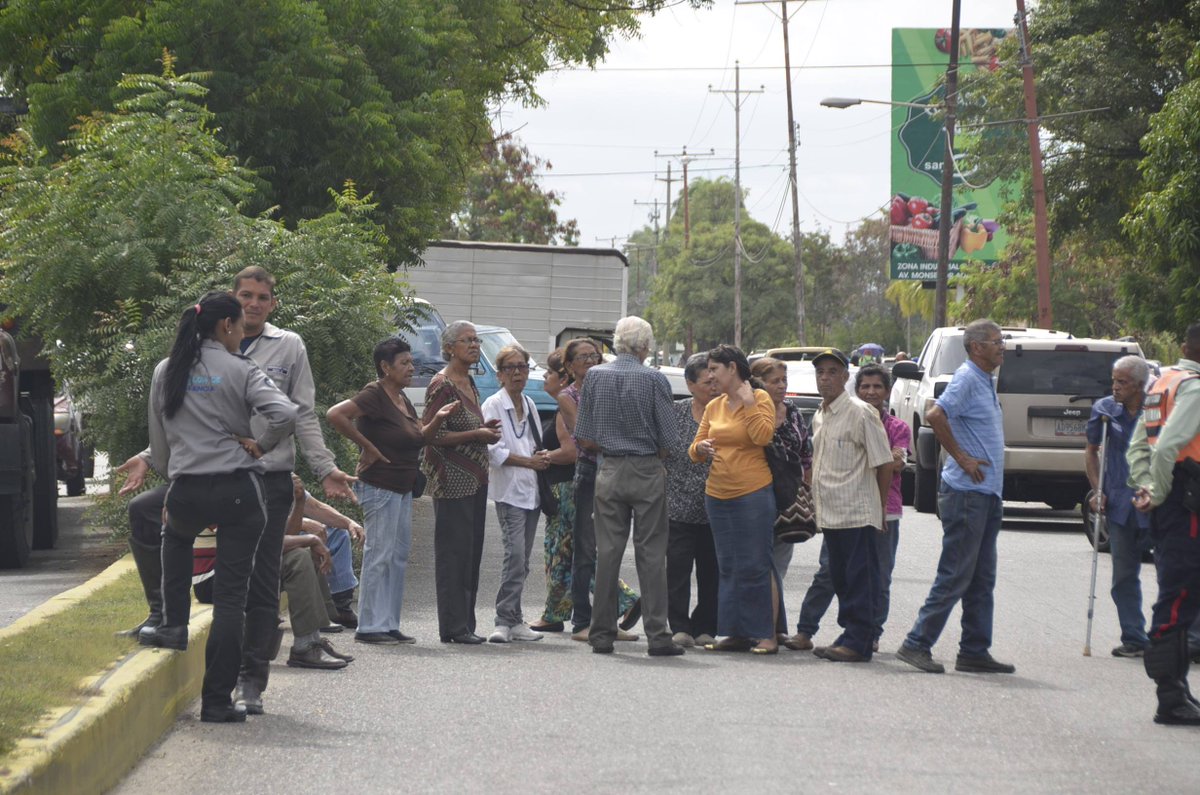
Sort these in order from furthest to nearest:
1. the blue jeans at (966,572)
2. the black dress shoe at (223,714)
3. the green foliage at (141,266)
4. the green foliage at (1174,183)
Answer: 1. the green foliage at (1174,183)
2. the green foliage at (141,266)
3. the blue jeans at (966,572)
4. the black dress shoe at (223,714)

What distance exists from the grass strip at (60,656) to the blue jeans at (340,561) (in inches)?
53.3

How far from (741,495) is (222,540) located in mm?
3570

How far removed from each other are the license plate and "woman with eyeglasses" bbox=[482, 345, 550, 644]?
9425mm

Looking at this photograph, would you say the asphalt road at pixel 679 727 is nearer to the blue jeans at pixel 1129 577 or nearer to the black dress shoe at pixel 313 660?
the black dress shoe at pixel 313 660

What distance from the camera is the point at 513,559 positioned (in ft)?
34.8

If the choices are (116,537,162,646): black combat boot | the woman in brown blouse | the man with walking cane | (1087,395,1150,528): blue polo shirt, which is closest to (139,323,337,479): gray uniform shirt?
(116,537,162,646): black combat boot

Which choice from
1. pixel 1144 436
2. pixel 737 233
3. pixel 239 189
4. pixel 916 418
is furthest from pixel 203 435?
pixel 737 233

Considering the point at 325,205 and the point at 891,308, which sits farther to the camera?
the point at 891,308

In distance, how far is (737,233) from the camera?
74500 millimetres

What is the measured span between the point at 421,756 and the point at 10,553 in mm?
8535

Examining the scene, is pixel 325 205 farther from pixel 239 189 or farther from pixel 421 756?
pixel 421 756

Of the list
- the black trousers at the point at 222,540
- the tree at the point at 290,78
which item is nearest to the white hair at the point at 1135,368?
the black trousers at the point at 222,540

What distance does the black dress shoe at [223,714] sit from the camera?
758 cm

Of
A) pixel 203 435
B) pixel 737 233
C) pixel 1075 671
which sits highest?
pixel 737 233
